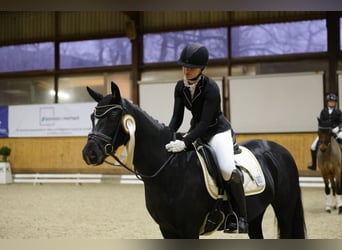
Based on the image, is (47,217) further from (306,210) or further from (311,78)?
(311,78)

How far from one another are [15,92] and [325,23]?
680 cm

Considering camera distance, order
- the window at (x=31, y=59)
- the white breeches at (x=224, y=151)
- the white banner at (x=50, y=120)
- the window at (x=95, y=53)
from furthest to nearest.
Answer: the window at (x=95, y=53), the window at (x=31, y=59), the white banner at (x=50, y=120), the white breeches at (x=224, y=151)

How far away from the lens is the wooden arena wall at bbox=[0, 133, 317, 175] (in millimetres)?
7543

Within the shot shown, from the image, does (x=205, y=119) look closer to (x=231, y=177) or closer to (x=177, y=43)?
(x=231, y=177)

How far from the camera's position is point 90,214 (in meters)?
5.25

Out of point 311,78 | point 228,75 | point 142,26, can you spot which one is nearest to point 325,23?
point 311,78

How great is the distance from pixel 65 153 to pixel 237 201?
244 inches

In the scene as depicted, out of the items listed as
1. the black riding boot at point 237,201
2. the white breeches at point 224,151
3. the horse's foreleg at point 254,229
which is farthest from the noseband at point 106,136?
the horse's foreleg at point 254,229

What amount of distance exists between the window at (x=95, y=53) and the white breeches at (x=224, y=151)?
24.1 ft

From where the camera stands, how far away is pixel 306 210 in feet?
17.4

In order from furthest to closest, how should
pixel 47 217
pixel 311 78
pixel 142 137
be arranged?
pixel 311 78, pixel 47 217, pixel 142 137

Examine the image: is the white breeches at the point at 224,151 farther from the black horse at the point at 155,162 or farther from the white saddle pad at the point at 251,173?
the white saddle pad at the point at 251,173

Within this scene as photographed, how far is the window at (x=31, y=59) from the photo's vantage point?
842cm

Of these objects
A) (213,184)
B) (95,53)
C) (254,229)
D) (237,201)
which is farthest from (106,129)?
(95,53)
